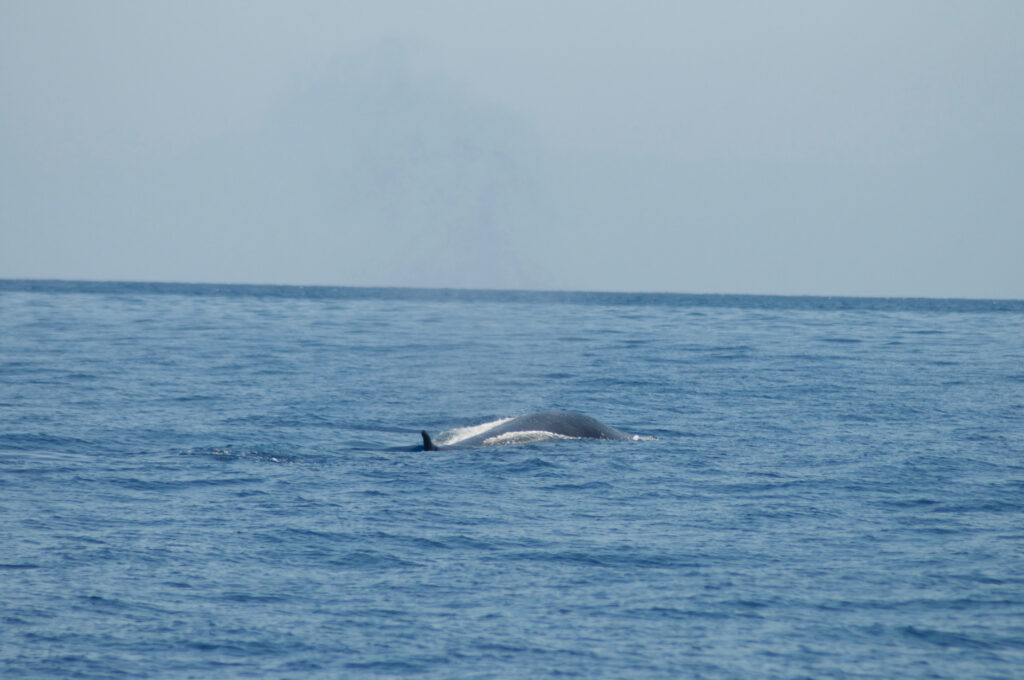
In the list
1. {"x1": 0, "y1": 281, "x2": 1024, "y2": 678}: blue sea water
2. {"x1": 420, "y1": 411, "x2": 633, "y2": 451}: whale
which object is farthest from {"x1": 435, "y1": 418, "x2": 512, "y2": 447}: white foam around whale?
{"x1": 0, "y1": 281, "x2": 1024, "y2": 678}: blue sea water

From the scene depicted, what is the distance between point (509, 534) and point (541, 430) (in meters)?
8.05

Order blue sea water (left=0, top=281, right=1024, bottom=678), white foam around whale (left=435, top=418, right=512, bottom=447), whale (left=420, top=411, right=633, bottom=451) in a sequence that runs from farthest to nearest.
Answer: white foam around whale (left=435, top=418, right=512, bottom=447) → whale (left=420, top=411, right=633, bottom=451) → blue sea water (left=0, top=281, right=1024, bottom=678)

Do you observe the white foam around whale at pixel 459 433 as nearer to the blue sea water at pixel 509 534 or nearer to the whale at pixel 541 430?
the whale at pixel 541 430

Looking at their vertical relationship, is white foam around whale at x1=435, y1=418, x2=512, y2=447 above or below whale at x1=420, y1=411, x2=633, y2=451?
below

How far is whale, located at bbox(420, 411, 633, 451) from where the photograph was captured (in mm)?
21469

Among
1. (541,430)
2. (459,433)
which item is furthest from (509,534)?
(459,433)

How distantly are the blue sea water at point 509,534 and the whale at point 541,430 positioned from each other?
685 mm

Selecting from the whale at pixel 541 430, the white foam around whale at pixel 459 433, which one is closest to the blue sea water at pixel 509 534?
the whale at pixel 541 430

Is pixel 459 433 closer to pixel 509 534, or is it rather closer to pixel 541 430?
pixel 541 430

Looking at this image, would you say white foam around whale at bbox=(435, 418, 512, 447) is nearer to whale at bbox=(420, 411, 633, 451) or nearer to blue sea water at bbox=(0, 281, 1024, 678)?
whale at bbox=(420, 411, 633, 451)

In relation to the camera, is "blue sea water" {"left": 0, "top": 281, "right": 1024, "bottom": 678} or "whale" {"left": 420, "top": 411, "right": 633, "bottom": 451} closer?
"blue sea water" {"left": 0, "top": 281, "right": 1024, "bottom": 678}

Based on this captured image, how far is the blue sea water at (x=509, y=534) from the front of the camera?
10.1 m

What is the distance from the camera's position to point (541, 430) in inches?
869

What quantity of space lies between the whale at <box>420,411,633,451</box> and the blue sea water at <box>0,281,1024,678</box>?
69 cm
